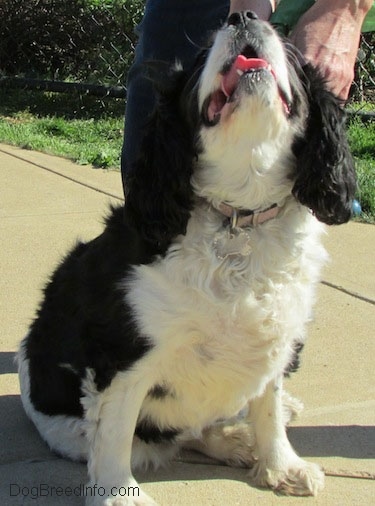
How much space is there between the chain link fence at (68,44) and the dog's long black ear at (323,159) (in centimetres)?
829

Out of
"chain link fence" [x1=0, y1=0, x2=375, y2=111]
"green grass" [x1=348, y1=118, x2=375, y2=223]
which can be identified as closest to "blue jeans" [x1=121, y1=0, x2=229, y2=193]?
"green grass" [x1=348, y1=118, x2=375, y2=223]

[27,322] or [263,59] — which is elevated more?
[263,59]

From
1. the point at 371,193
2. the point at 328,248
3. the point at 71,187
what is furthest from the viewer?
the point at 71,187

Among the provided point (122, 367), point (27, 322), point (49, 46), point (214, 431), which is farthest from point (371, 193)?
point (49, 46)

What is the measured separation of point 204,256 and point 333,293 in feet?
7.17

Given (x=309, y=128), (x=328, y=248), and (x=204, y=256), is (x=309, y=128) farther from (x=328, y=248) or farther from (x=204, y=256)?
(x=328, y=248)

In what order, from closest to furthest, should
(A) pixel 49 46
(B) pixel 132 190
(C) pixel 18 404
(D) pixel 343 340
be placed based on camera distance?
(B) pixel 132 190, (C) pixel 18 404, (D) pixel 343 340, (A) pixel 49 46

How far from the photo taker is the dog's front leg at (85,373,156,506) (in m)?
3.13

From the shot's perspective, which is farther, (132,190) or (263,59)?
(132,190)

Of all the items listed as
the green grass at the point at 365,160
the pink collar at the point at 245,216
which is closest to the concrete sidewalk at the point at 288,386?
the green grass at the point at 365,160

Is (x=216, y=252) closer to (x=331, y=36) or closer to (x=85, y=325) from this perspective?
(x=85, y=325)

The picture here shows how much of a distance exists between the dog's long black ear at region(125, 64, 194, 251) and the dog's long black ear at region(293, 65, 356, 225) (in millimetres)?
413

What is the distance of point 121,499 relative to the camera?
10.3 ft

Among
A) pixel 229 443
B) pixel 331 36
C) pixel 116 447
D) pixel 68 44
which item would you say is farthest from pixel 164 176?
pixel 68 44
